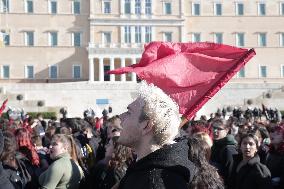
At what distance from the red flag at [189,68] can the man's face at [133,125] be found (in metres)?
1.48

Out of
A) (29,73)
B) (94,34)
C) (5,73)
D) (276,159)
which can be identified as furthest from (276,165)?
(5,73)

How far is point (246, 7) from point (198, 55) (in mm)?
52947

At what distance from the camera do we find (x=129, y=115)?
286 cm

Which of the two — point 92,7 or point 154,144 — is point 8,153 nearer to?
point 154,144

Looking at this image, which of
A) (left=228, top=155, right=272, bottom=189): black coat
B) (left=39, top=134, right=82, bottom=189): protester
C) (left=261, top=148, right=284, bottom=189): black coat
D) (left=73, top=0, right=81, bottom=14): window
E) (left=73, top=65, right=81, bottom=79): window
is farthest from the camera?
(left=73, top=0, right=81, bottom=14): window

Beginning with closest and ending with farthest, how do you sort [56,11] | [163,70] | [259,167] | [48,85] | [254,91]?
[163,70] → [259,167] → [48,85] → [254,91] → [56,11]

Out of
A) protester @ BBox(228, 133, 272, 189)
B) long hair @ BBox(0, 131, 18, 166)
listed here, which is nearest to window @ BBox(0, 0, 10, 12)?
protester @ BBox(228, 133, 272, 189)

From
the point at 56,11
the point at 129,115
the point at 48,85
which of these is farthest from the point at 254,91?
the point at 129,115

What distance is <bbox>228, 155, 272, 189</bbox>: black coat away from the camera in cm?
523

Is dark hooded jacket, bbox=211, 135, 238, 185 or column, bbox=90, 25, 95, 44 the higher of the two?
column, bbox=90, 25, 95, 44

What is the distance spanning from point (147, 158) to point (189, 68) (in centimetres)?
214

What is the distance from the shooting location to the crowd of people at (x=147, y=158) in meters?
2.75

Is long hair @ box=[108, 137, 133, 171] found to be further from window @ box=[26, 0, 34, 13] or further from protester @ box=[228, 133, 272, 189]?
window @ box=[26, 0, 34, 13]

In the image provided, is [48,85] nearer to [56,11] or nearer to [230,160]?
[56,11]
